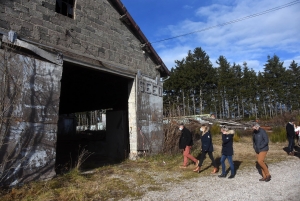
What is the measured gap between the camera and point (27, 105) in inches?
239

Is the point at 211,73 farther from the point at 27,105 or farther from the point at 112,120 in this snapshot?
the point at 27,105

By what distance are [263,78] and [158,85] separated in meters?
37.9

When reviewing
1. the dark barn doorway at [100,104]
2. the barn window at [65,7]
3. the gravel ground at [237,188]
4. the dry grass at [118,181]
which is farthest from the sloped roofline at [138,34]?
the gravel ground at [237,188]

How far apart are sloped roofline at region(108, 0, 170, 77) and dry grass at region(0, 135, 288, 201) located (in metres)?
4.26

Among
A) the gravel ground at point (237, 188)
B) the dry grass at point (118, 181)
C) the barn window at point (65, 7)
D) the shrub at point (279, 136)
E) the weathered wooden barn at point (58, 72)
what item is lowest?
the gravel ground at point (237, 188)

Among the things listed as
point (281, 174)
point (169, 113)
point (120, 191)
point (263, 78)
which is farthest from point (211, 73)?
point (120, 191)

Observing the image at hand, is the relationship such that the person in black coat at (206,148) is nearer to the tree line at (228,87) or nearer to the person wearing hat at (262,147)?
the person wearing hat at (262,147)

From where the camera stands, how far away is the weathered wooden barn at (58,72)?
5.81 m

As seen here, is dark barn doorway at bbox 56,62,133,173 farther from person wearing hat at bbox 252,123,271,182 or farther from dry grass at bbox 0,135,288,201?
person wearing hat at bbox 252,123,271,182

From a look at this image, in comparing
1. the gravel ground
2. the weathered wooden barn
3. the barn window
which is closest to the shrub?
the gravel ground

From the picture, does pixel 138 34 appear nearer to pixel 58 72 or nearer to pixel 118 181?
pixel 58 72

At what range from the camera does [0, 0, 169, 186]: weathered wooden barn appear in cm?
581

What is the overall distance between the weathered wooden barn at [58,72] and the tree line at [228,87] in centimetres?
2788

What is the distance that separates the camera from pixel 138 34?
410 inches
